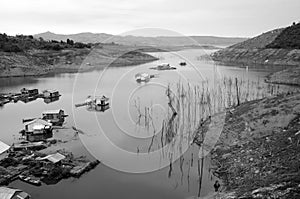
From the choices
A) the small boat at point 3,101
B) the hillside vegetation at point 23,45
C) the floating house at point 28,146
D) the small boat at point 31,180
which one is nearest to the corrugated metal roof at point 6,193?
the small boat at point 31,180

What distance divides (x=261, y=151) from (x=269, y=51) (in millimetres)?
42070

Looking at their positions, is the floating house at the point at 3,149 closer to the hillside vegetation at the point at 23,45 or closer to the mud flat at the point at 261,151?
the mud flat at the point at 261,151

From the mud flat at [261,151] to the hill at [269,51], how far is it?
92.0 ft

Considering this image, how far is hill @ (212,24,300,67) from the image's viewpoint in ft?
139

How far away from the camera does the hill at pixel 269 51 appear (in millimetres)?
42419

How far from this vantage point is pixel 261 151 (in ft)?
32.6

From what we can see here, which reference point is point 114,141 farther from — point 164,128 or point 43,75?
point 43,75

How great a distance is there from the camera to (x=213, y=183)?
9.18 m

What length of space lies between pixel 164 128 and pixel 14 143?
20.6 feet

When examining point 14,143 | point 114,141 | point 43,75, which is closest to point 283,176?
point 114,141

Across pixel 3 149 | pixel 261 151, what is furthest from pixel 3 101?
pixel 261 151

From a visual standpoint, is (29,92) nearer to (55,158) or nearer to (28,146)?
(28,146)

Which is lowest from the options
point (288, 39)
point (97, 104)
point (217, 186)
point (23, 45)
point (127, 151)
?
point (217, 186)

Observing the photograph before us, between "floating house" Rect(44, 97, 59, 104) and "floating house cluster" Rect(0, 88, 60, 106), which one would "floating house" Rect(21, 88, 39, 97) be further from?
"floating house" Rect(44, 97, 59, 104)
